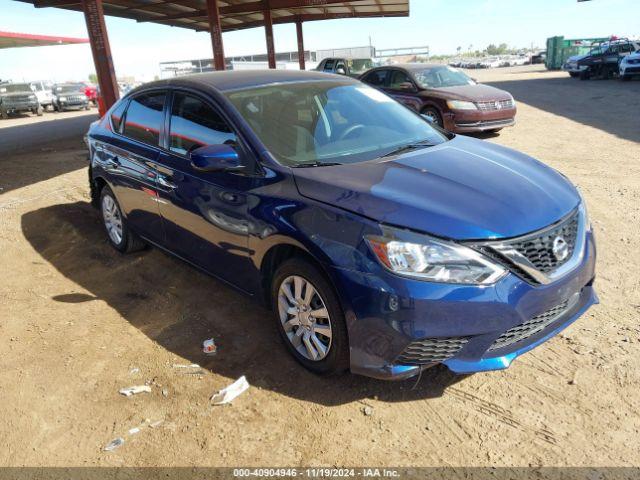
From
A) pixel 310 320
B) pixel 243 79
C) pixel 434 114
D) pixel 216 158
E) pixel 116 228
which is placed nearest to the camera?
pixel 310 320

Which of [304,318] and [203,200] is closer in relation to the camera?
[304,318]

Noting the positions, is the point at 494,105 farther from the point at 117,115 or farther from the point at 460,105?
the point at 117,115

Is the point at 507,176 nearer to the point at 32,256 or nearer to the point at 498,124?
the point at 32,256

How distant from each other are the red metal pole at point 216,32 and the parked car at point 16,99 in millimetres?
13003

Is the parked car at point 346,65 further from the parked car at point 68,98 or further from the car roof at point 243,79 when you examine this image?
the parked car at point 68,98

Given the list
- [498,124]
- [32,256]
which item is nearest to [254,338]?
[32,256]

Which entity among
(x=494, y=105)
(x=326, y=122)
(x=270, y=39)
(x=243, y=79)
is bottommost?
(x=494, y=105)

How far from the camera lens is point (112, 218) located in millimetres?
5078

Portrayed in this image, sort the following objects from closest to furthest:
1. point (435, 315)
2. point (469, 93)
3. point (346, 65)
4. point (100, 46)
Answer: point (435, 315)
point (469, 93)
point (100, 46)
point (346, 65)

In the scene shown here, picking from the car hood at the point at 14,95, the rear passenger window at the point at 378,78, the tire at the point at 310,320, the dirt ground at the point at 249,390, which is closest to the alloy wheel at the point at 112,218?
the dirt ground at the point at 249,390

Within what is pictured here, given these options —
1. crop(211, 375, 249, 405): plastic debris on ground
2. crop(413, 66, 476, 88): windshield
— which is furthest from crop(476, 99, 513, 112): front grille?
crop(211, 375, 249, 405): plastic debris on ground

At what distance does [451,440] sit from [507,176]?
59.9 inches

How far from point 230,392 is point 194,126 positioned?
6.28 ft

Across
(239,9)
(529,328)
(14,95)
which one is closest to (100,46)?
(239,9)
